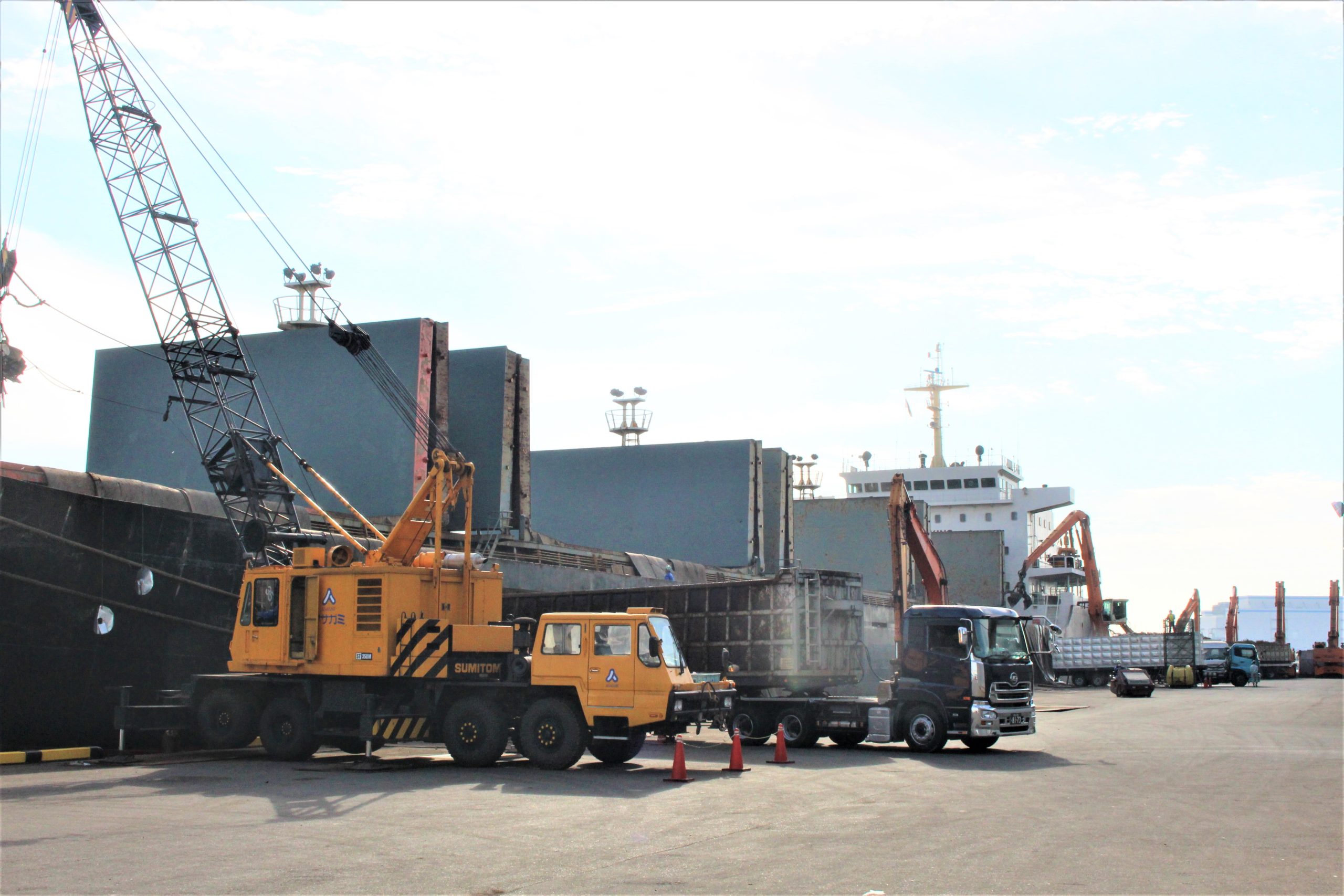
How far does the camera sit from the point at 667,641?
1691cm

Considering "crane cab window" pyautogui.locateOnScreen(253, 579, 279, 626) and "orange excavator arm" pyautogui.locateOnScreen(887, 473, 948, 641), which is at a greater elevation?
"orange excavator arm" pyautogui.locateOnScreen(887, 473, 948, 641)

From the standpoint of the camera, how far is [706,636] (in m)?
22.5

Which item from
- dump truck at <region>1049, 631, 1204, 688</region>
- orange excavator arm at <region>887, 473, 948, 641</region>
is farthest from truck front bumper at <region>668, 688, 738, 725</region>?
dump truck at <region>1049, 631, 1204, 688</region>

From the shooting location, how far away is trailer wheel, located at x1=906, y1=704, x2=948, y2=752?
64.6 ft

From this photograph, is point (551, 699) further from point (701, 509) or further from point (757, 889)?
point (701, 509)

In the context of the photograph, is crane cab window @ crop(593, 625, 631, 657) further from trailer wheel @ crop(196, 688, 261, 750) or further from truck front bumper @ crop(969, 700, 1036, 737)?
truck front bumper @ crop(969, 700, 1036, 737)

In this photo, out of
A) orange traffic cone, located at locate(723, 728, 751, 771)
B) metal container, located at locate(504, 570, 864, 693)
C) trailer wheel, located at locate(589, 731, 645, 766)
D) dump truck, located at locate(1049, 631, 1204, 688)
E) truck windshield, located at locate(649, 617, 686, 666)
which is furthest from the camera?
dump truck, located at locate(1049, 631, 1204, 688)

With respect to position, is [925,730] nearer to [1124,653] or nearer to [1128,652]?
[1124,653]

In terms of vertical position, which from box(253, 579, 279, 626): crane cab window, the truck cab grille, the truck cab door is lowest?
the truck cab grille

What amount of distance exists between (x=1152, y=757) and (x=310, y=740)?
13.7 meters

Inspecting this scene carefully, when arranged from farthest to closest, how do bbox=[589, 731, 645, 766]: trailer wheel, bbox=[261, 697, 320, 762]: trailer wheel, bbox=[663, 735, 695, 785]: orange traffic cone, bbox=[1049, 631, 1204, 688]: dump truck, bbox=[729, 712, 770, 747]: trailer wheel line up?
1. bbox=[1049, 631, 1204, 688]: dump truck
2. bbox=[729, 712, 770, 747]: trailer wheel
3. bbox=[261, 697, 320, 762]: trailer wheel
4. bbox=[589, 731, 645, 766]: trailer wheel
5. bbox=[663, 735, 695, 785]: orange traffic cone

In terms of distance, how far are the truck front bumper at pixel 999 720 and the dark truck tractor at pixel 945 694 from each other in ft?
0.04

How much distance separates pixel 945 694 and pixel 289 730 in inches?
431

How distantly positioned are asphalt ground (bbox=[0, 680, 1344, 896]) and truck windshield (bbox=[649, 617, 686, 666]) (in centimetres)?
162
